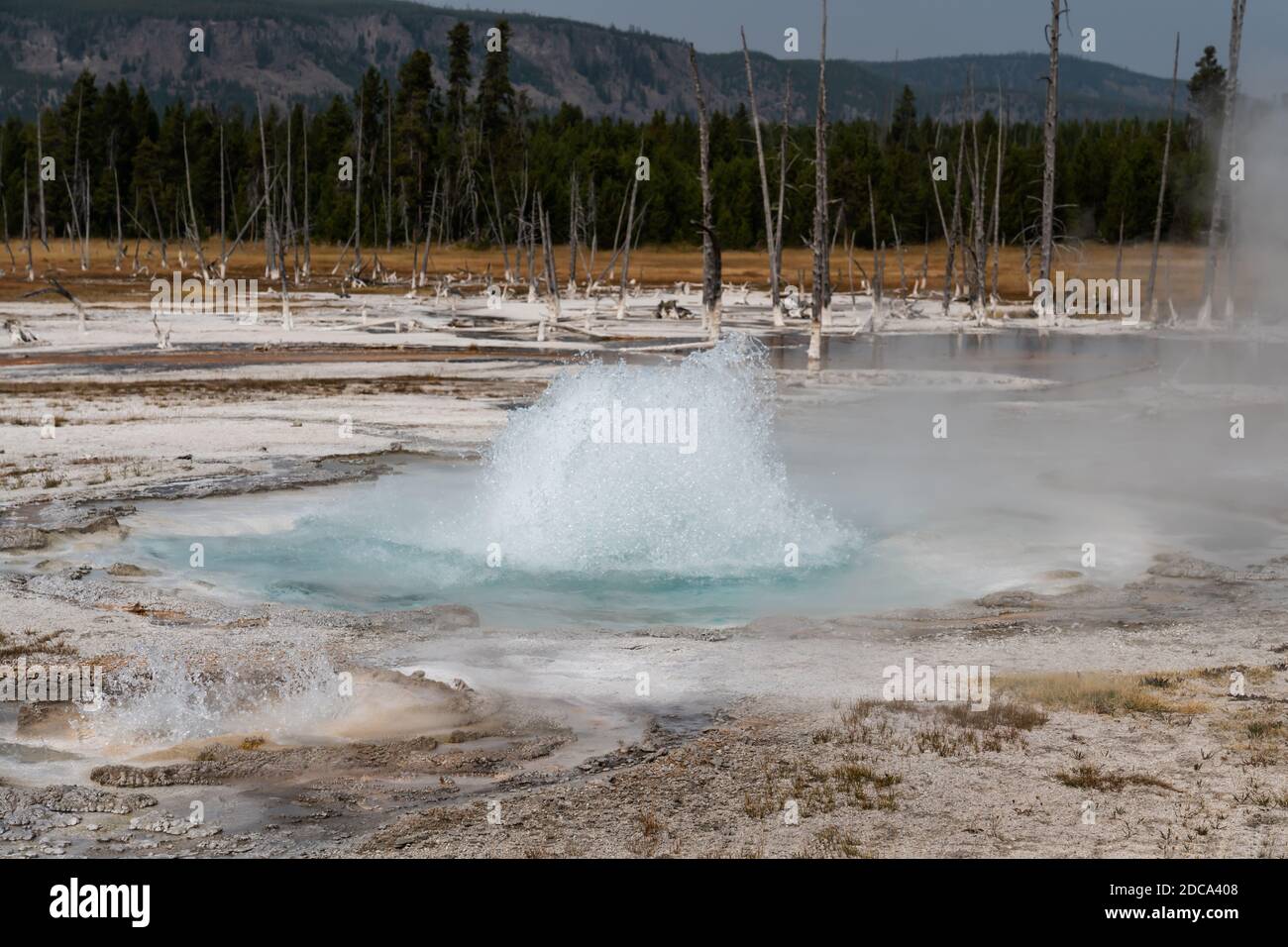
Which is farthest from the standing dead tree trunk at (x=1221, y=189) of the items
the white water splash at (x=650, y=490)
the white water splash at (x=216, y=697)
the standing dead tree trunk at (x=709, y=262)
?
the white water splash at (x=216, y=697)

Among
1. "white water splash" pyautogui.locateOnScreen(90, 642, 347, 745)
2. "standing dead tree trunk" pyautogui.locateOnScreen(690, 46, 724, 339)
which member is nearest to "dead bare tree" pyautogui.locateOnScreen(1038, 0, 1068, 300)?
"standing dead tree trunk" pyautogui.locateOnScreen(690, 46, 724, 339)

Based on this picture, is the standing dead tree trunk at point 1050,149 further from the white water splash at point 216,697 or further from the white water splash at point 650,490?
the white water splash at point 216,697

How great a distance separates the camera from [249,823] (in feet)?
20.8

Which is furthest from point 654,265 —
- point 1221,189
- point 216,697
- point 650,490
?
point 216,697

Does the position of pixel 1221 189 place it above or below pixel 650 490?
above

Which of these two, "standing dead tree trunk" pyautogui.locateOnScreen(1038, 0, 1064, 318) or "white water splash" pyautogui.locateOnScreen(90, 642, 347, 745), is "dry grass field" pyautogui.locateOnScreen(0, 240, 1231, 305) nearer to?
"standing dead tree trunk" pyautogui.locateOnScreen(1038, 0, 1064, 318)

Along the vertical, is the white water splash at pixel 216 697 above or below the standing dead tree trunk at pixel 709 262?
below

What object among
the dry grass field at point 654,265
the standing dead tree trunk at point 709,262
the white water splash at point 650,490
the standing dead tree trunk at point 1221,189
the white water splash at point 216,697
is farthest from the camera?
the dry grass field at point 654,265

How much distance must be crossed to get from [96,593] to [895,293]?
50244 millimetres

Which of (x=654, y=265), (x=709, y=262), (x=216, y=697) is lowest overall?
(x=216, y=697)

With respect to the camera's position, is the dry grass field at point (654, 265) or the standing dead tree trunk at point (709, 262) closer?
the standing dead tree trunk at point (709, 262)

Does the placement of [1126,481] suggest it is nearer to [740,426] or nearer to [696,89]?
[740,426]

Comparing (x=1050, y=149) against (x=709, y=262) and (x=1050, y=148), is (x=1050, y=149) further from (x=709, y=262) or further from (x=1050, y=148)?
(x=709, y=262)
